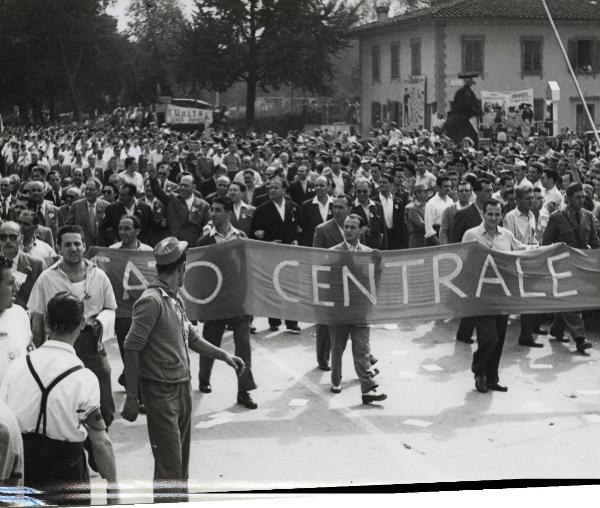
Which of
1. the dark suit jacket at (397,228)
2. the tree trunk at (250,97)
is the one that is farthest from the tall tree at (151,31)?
the tree trunk at (250,97)

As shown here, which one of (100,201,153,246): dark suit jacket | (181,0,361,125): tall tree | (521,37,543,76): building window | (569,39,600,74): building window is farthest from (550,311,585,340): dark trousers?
(521,37,543,76): building window

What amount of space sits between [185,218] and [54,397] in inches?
266

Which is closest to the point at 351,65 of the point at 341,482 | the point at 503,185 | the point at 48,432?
the point at 503,185

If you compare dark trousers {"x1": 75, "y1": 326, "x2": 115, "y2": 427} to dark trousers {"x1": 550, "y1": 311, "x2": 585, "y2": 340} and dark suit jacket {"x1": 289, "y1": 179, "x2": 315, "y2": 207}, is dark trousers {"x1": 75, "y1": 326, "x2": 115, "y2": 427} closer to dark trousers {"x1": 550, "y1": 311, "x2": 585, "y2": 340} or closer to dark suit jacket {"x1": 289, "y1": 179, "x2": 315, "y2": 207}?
dark trousers {"x1": 550, "y1": 311, "x2": 585, "y2": 340}

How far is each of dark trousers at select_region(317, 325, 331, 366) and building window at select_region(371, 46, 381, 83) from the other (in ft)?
36.9

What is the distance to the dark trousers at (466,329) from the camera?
10.2 metres

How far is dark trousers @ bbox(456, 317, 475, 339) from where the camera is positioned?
10188mm

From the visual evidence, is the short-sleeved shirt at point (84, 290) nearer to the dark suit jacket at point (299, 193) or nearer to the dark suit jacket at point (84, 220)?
the dark suit jacket at point (84, 220)

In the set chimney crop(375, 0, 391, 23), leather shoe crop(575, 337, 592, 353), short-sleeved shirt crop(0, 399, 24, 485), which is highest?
chimney crop(375, 0, 391, 23)

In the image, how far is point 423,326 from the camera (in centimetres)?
1090

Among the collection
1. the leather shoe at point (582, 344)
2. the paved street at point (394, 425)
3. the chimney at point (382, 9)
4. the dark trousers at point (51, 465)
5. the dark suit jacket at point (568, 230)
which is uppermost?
the chimney at point (382, 9)

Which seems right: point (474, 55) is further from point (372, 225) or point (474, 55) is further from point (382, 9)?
point (372, 225)

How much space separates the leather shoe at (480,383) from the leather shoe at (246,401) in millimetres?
1948

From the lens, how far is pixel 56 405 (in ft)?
14.8
